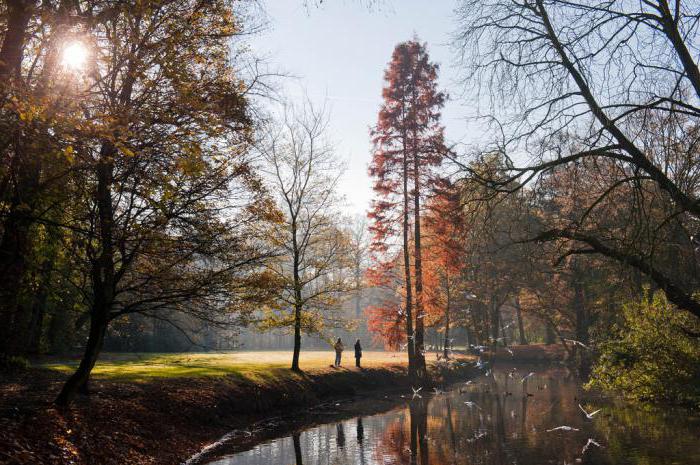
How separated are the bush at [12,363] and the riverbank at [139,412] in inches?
22.7

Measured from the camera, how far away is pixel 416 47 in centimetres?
3209

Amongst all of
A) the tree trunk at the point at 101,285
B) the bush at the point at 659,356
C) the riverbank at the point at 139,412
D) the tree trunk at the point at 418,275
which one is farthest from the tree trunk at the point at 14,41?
the tree trunk at the point at 418,275

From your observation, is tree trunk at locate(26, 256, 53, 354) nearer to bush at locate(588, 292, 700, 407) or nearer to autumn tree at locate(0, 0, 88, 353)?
autumn tree at locate(0, 0, 88, 353)

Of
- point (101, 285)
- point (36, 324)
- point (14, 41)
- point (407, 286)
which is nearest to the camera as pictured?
point (14, 41)

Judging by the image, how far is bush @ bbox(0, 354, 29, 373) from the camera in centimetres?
1625

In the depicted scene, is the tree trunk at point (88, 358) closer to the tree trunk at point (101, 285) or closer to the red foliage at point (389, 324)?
the tree trunk at point (101, 285)

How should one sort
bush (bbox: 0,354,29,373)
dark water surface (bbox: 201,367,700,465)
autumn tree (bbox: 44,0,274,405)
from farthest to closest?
bush (bbox: 0,354,29,373) < dark water surface (bbox: 201,367,700,465) < autumn tree (bbox: 44,0,274,405)

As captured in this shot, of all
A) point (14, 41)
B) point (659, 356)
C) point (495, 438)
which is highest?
point (14, 41)

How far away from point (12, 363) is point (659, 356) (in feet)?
75.2

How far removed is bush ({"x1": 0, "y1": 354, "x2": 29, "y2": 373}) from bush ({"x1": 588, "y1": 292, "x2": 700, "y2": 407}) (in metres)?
21.5

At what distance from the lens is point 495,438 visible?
16656 mm

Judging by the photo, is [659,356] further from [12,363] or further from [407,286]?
[12,363]

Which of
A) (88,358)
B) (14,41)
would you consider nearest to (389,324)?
(88,358)

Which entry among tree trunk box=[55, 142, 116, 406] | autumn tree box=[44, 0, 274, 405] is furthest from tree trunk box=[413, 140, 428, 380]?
tree trunk box=[55, 142, 116, 406]
